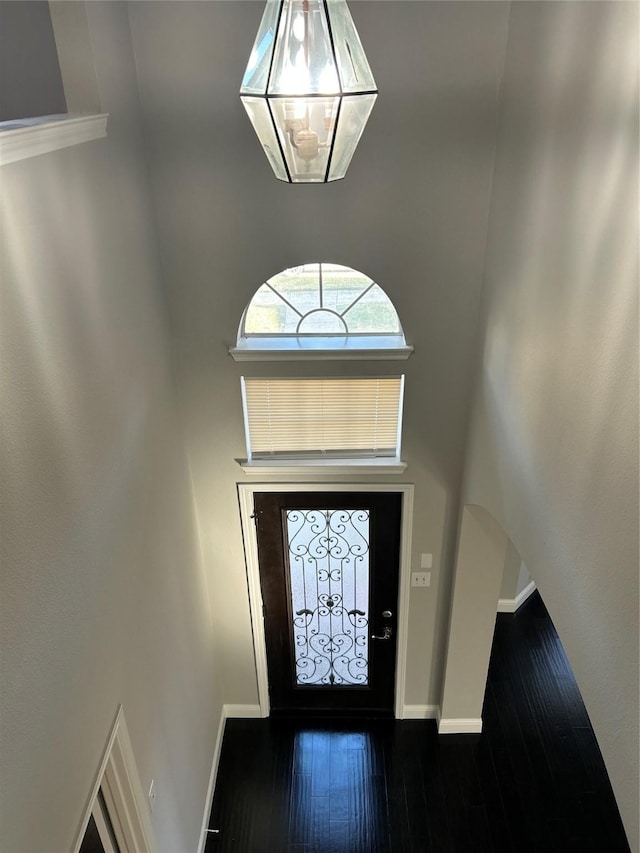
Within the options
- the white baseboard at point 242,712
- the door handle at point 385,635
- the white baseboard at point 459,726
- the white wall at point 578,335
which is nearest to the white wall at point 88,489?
the white baseboard at point 242,712

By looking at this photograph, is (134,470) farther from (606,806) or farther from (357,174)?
(606,806)

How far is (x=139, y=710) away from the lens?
2.87 m

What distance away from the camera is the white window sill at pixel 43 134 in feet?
5.99

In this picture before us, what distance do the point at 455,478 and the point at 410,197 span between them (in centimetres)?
168

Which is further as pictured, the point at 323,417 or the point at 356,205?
the point at 323,417

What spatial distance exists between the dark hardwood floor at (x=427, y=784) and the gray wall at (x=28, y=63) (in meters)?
4.17

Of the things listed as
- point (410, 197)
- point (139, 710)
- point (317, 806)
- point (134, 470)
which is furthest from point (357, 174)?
point (317, 806)

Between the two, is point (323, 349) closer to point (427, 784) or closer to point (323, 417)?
point (323, 417)

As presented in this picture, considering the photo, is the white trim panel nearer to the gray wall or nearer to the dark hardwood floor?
the gray wall

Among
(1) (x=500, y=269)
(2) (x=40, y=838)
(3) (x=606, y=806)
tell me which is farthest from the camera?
(3) (x=606, y=806)

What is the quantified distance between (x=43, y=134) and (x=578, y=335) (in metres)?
1.85

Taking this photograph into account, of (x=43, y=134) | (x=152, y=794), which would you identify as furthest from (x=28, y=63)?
(x=152, y=794)

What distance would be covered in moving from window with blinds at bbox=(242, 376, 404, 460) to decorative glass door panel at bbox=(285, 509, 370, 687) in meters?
0.45

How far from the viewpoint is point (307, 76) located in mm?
1488
